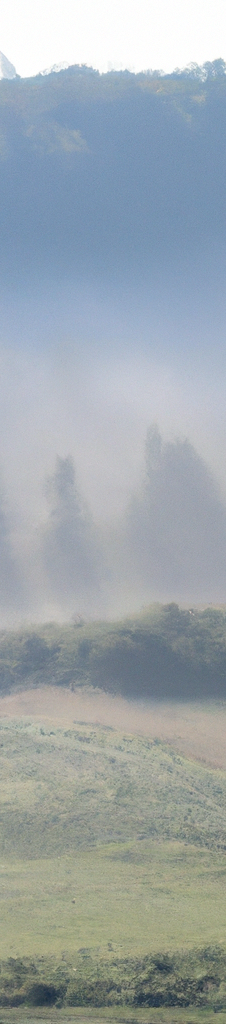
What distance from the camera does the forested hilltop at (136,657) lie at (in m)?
24.8

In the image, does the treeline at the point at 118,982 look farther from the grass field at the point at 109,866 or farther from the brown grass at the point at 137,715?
the brown grass at the point at 137,715

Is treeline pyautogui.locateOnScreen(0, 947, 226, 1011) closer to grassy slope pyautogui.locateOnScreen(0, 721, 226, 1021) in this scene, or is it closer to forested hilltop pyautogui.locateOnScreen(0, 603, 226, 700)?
grassy slope pyautogui.locateOnScreen(0, 721, 226, 1021)

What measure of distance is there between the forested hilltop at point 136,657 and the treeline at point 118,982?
13.5 m

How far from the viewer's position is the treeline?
10328mm

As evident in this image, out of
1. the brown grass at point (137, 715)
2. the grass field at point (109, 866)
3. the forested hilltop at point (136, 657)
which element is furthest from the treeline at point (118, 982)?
the forested hilltop at point (136, 657)

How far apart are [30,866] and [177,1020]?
5.04 meters

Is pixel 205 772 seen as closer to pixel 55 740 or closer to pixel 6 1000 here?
pixel 55 740

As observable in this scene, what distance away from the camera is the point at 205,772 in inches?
762

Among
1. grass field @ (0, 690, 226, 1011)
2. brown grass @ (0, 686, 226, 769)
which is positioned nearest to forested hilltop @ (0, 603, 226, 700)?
brown grass @ (0, 686, 226, 769)

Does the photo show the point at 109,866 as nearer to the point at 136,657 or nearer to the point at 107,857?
the point at 107,857

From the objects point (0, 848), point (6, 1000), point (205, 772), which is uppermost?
point (205, 772)

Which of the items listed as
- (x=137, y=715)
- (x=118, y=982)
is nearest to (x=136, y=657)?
(x=137, y=715)

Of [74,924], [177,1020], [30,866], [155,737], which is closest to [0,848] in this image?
[30,866]

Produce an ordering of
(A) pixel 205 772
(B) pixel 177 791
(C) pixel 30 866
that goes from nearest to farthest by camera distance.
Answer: (C) pixel 30 866 → (B) pixel 177 791 → (A) pixel 205 772
